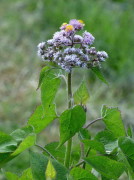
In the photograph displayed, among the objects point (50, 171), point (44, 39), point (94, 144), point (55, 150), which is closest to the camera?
point (50, 171)

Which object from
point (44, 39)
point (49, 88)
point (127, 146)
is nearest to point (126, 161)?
point (127, 146)

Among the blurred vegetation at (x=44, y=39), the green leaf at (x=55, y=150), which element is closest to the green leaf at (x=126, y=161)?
the green leaf at (x=55, y=150)

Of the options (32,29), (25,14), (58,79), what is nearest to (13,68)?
(32,29)

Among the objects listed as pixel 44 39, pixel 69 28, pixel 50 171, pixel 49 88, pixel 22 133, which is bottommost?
pixel 50 171

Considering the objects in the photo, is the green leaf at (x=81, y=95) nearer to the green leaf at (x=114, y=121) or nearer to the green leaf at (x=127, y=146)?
the green leaf at (x=114, y=121)

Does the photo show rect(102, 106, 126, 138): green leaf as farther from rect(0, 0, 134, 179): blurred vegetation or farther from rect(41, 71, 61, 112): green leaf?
rect(0, 0, 134, 179): blurred vegetation

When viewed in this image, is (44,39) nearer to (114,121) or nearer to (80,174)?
(114,121)

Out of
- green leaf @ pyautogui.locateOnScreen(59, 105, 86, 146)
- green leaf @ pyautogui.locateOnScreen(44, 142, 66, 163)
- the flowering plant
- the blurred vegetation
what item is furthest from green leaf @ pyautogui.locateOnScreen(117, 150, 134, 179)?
the blurred vegetation

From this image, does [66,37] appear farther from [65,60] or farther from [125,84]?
[125,84]
